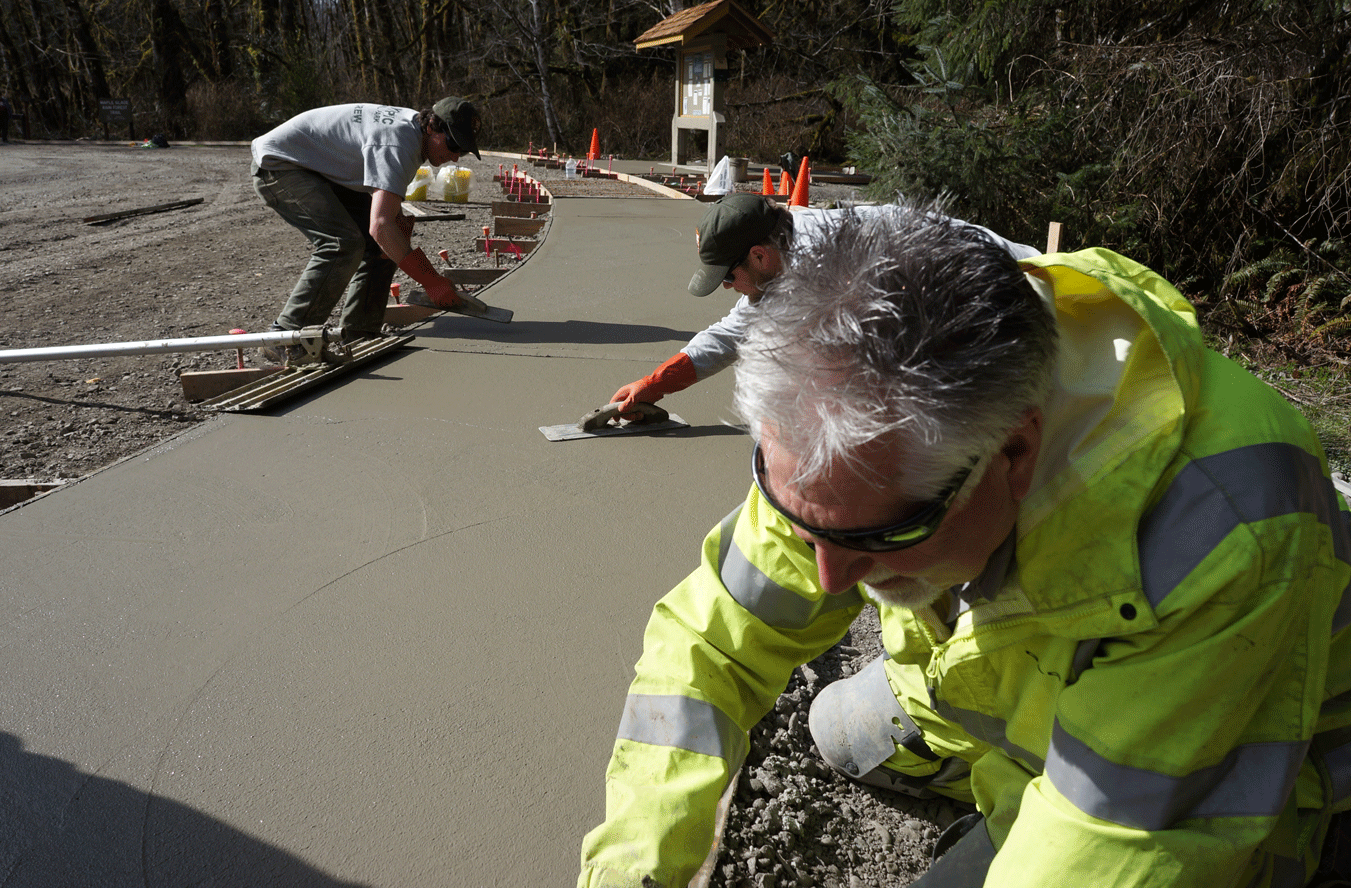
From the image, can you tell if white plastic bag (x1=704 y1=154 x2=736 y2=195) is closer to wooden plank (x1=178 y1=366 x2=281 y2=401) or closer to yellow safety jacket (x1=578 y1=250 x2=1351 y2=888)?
wooden plank (x1=178 y1=366 x2=281 y2=401)

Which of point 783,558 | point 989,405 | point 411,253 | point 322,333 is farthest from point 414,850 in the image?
point 411,253

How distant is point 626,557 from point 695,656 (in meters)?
1.48

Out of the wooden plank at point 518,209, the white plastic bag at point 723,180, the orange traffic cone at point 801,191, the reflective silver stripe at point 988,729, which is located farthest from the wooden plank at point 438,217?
the reflective silver stripe at point 988,729

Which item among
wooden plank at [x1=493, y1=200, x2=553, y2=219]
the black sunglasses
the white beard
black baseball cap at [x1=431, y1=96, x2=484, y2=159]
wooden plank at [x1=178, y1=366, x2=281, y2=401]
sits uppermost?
black baseball cap at [x1=431, y1=96, x2=484, y2=159]

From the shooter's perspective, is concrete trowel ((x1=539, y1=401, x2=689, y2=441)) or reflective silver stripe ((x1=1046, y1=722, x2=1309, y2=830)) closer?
reflective silver stripe ((x1=1046, y1=722, x2=1309, y2=830))

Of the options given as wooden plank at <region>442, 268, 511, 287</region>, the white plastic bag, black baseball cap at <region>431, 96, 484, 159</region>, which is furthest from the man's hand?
the white plastic bag

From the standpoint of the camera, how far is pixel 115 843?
5.69 ft

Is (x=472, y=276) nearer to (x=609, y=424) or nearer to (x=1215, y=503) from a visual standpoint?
(x=609, y=424)

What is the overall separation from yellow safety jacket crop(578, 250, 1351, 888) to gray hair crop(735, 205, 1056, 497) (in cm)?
14

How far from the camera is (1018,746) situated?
4.39 feet

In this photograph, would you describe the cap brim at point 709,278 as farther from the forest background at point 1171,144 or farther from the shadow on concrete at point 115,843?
the shadow on concrete at point 115,843

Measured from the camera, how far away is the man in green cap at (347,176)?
4.99m

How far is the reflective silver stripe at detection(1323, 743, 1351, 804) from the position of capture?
1.27 metres

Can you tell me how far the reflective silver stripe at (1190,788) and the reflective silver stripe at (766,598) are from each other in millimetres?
459
